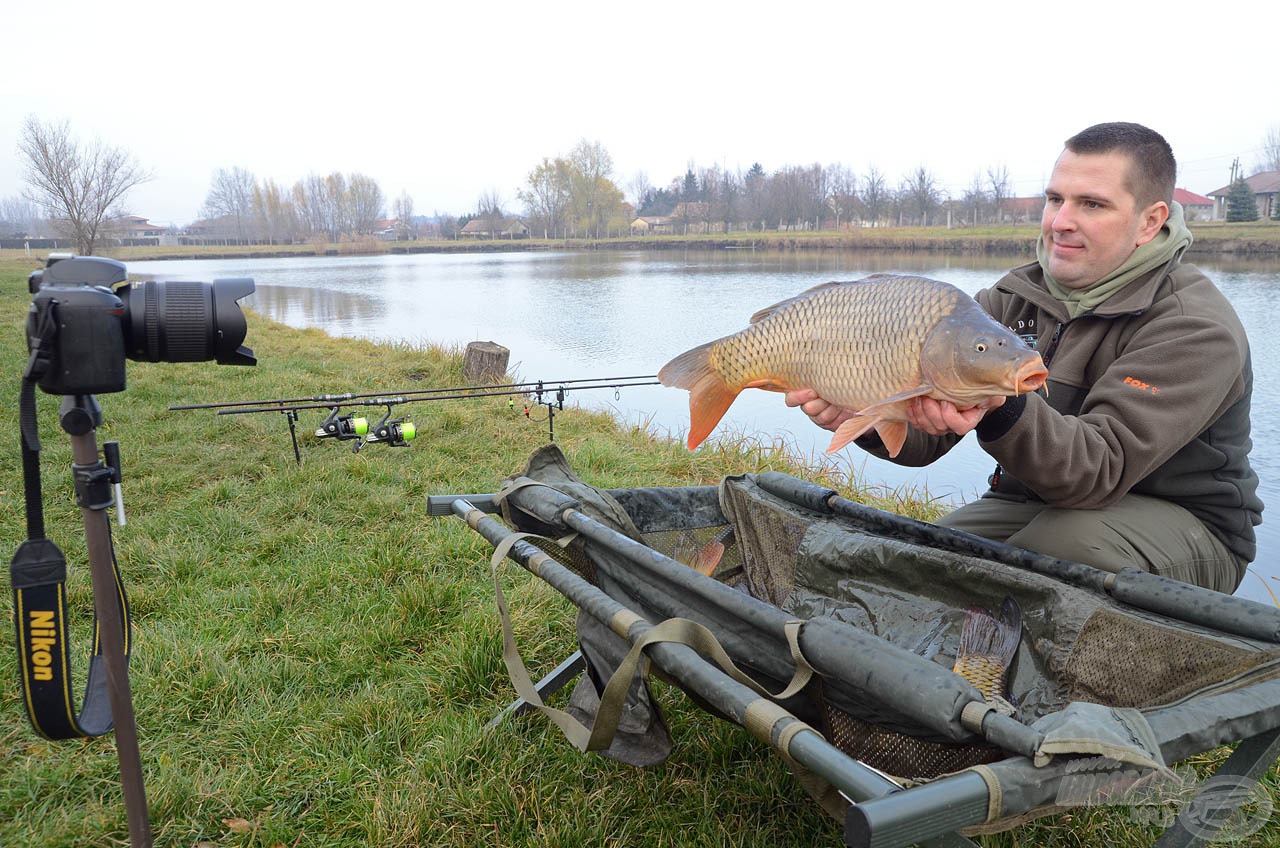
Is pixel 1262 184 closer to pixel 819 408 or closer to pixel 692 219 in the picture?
pixel 692 219

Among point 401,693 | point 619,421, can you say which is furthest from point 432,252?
point 401,693

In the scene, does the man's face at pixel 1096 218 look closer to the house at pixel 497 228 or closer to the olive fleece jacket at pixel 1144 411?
the olive fleece jacket at pixel 1144 411

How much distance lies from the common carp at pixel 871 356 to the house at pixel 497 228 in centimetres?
6621

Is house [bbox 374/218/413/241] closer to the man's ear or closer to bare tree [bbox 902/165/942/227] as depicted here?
bare tree [bbox 902/165/942/227]

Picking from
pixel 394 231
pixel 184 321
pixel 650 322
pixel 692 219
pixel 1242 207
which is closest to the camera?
pixel 184 321

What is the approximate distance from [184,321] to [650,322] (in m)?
9.31

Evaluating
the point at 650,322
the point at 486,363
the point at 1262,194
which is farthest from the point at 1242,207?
the point at 486,363

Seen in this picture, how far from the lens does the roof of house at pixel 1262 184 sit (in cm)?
4031

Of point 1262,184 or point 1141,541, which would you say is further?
point 1262,184

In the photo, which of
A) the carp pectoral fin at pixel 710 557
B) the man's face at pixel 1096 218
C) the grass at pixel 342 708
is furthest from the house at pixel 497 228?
the man's face at pixel 1096 218

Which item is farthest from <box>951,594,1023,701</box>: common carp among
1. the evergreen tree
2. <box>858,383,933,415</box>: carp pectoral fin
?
the evergreen tree

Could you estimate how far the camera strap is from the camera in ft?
3.42

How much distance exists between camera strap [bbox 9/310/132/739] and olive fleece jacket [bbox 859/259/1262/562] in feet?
4.21

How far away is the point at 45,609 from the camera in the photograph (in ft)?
3.59
